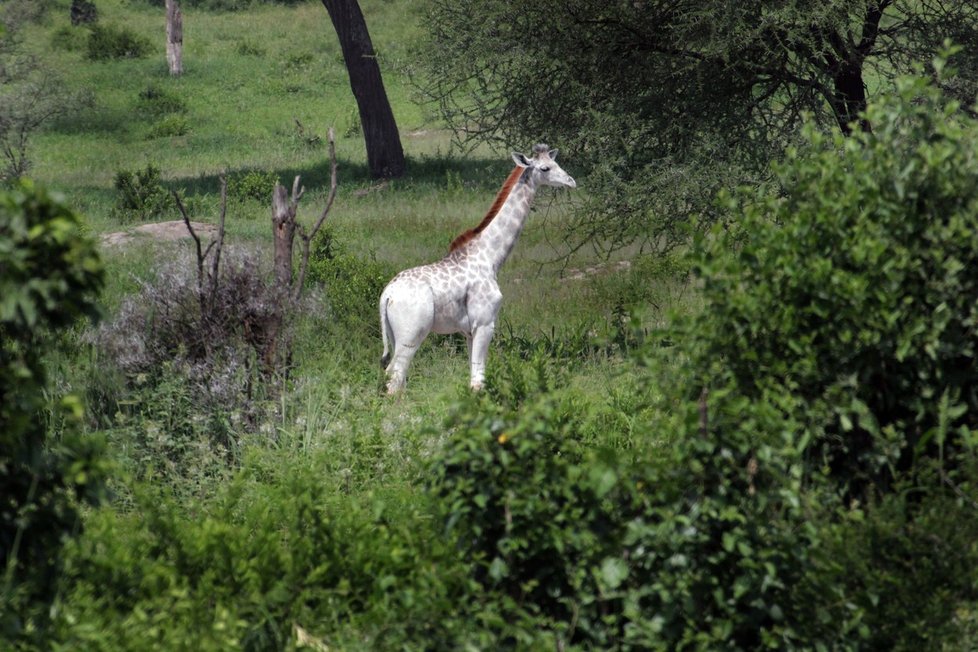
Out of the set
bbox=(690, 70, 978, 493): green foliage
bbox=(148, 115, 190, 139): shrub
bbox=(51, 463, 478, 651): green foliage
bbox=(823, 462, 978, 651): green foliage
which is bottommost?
bbox=(148, 115, 190, 139): shrub

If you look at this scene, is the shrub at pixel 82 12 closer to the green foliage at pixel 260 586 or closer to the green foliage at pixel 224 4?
the green foliage at pixel 224 4

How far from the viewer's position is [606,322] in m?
12.6

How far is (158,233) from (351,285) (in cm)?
659

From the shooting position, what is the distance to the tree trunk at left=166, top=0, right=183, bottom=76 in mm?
39906

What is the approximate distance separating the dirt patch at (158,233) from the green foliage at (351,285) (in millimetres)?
3693

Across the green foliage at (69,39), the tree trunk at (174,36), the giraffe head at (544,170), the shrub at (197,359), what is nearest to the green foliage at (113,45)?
the green foliage at (69,39)

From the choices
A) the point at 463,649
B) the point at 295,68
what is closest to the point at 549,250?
the point at 463,649

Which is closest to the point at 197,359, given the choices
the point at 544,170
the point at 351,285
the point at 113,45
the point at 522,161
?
the point at 522,161

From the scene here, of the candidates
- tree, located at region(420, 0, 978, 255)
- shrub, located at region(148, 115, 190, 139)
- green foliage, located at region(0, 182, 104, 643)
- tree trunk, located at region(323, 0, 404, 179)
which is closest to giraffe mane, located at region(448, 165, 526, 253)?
tree, located at region(420, 0, 978, 255)

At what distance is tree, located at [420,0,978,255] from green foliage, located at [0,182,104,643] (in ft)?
27.1

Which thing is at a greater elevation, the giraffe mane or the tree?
the tree

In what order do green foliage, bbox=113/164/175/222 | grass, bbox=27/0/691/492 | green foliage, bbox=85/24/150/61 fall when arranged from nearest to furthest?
grass, bbox=27/0/691/492 → green foliage, bbox=113/164/175/222 → green foliage, bbox=85/24/150/61

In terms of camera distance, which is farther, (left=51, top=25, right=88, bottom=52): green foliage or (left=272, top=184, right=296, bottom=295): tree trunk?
(left=51, top=25, right=88, bottom=52): green foliage

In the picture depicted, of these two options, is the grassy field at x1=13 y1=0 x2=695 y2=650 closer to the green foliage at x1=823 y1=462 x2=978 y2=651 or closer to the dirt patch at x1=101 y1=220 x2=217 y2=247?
the dirt patch at x1=101 y1=220 x2=217 y2=247
